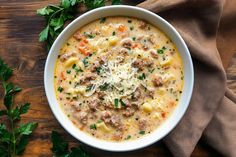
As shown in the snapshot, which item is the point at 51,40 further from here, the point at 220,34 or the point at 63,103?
the point at 220,34

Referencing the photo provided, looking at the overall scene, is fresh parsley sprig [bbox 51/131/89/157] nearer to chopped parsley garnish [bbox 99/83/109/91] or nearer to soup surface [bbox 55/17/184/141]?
soup surface [bbox 55/17/184/141]

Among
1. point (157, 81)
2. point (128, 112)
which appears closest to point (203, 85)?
point (157, 81)

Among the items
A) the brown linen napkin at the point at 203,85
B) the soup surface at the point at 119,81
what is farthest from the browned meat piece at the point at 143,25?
the brown linen napkin at the point at 203,85

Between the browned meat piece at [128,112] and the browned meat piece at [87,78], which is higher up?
the browned meat piece at [87,78]

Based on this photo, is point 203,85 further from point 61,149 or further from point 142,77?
point 61,149

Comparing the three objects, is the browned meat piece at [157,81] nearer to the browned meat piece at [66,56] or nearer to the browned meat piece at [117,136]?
the browned meat piece at [117,136]

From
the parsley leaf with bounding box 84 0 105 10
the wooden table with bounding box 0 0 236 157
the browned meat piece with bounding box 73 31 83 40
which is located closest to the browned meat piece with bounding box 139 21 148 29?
the parsley leaf with bounding box 84 0 105 10

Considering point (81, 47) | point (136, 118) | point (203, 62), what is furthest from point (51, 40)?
point (203, 62)
